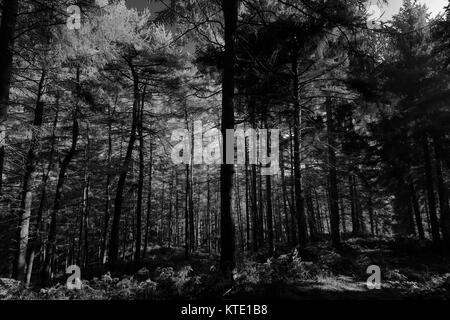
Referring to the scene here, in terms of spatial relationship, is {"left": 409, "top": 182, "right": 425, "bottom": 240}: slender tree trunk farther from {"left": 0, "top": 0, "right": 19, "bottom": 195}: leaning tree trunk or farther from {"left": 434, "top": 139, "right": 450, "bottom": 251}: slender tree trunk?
{"left": 0, "top": 0, "right": 19, "bottom": 195}: leaning tree trunk

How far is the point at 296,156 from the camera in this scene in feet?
34.9

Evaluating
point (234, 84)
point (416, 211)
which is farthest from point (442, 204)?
point (234, 84)

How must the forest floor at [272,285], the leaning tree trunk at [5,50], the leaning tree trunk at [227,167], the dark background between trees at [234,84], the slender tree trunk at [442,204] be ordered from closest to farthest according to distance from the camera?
the forest floor at [272,285] < the leaning tree trunk at [227,167] < the leaning tree trunk at [5,50] < the dark background between trees at [234,84] < the slender tree trunk at [442,204]

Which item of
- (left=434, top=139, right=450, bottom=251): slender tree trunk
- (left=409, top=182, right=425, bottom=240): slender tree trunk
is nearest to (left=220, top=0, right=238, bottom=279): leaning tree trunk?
(left=434, top=139, right=450, bottom=251): slender tree trunk

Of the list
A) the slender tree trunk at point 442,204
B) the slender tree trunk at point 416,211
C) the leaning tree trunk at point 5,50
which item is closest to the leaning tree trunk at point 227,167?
the leaning tree trunk at point 5,50

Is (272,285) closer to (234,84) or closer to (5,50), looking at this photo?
(234,84)

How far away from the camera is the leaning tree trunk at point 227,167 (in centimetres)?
649

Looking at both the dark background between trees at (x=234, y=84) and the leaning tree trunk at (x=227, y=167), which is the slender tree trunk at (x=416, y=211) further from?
the leaning tree trunk at (x=227, y=167)

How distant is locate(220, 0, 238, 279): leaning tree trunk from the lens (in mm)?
6492

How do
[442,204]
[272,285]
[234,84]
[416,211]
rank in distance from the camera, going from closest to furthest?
[272,285], [234,84], [442,204], [416,211]

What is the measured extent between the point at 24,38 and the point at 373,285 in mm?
13247

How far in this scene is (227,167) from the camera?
6.65 m
